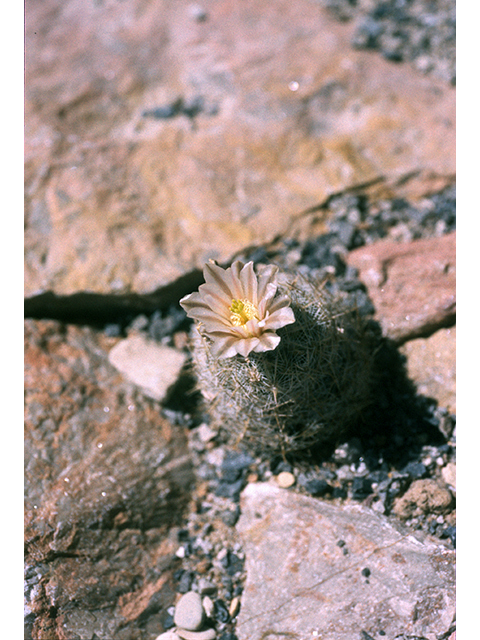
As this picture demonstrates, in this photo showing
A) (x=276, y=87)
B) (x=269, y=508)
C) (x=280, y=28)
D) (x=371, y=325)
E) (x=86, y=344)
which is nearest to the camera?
(x=269, y=508)

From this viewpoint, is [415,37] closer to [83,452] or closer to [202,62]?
[202,62]

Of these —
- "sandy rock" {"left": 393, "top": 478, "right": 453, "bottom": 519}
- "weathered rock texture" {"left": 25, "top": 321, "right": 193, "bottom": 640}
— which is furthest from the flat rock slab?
"weathered rock texture" {"left": 25, "top": 321, "right": 193, "bottom": 640}

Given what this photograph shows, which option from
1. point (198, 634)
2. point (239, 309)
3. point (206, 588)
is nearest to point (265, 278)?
point (239, 309)

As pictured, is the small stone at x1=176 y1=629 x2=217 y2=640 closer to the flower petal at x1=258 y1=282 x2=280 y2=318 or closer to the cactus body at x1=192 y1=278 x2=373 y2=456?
the cactus body at x1=192 y1=278 x2=373 y2=456

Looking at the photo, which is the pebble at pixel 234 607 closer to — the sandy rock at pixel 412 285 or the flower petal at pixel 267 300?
the flower petal at pixel 267 300

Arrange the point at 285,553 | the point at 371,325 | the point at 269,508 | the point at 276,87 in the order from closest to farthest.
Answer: the point at 285,553
the point at 269,508
the point at 371,325
the point at 276,87

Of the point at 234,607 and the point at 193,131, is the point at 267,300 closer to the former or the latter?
the point at 234,607

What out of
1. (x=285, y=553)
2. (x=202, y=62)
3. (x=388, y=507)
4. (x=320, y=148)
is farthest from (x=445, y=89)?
(x=285, y=553)

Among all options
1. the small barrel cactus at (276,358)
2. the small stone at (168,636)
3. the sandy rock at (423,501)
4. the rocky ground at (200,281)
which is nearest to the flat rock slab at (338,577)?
the rocky ground at (200,281)
